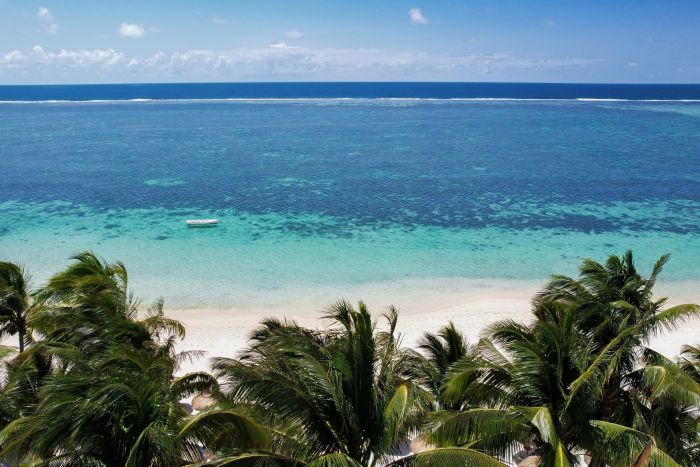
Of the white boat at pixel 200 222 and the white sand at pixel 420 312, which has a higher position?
the white boat at pixel 200 222

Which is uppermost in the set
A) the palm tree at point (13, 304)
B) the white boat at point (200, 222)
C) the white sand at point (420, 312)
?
the palm tree at point (13, 304)

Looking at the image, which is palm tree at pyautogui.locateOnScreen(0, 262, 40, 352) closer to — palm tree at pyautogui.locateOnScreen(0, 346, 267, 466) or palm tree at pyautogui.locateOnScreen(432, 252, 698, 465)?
palm tree at pyautogui.locateOnScreen(0, 346, 267, 466)

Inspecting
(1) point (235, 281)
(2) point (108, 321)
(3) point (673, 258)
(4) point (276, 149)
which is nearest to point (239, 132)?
(4) point (276, 149)

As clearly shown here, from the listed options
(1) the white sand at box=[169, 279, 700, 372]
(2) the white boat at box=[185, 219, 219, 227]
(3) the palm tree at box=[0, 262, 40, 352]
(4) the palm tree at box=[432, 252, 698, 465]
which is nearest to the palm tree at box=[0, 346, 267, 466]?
(4) the palm tree at box=[432, 252, 698, 465]

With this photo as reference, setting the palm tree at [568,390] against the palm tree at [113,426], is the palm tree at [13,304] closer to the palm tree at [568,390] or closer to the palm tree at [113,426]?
the palm tree at [113,426]

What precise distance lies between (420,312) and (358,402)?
40.1 ft

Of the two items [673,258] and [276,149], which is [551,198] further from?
[276,149]

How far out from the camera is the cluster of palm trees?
6.04m

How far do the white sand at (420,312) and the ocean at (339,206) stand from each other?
516 millimetres

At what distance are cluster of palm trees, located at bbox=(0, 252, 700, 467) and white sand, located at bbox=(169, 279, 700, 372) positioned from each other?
7.06 meters

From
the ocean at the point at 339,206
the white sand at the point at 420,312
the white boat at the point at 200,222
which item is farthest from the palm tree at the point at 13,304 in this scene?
the white boat at the point at 200,222

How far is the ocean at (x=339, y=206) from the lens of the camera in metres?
21.5

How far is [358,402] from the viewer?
248 inches

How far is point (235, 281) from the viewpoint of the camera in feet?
67.0
